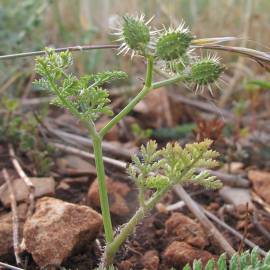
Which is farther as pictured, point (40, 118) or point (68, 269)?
point (40, 118)

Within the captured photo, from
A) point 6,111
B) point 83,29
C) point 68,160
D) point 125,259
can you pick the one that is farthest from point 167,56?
point 83,29

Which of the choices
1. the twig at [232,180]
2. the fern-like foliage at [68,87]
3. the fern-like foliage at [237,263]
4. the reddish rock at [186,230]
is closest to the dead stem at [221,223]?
the reddish rock at [186,230]

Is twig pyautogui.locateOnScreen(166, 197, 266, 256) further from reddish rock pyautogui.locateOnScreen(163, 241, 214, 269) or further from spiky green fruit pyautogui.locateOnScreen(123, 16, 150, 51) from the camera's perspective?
spiky green fruit pyautogui.locateOnScreen(123, 16, 150, 51)

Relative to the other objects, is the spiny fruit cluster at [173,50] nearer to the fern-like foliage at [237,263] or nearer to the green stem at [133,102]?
the green stem at [133,102]

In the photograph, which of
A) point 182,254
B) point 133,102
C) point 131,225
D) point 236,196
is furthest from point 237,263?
point 236,196

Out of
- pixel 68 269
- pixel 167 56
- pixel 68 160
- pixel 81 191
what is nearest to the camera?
pixel 167 56

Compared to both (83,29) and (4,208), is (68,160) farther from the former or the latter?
(83,29)

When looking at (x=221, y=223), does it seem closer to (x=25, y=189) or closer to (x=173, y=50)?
(x=25, y=189)
